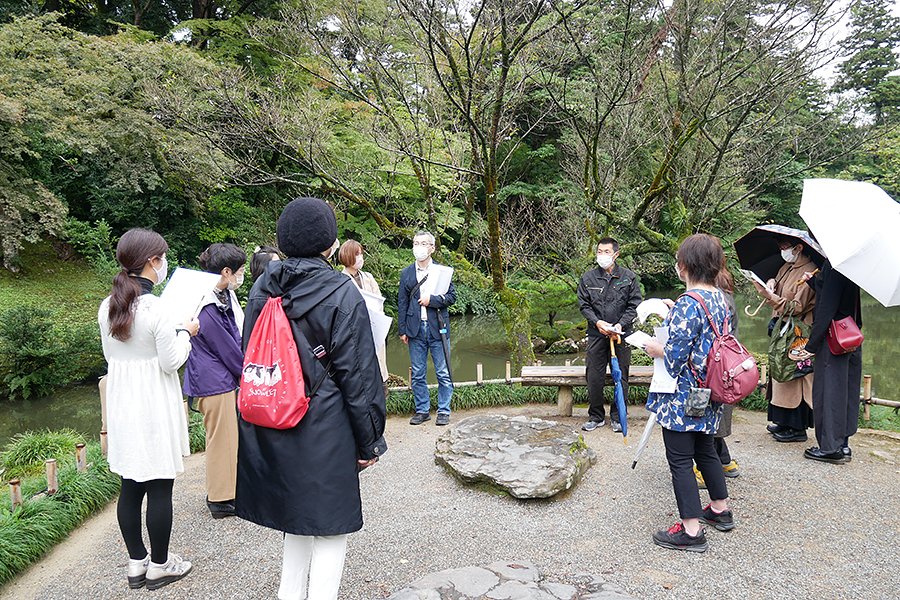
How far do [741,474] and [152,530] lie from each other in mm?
3925

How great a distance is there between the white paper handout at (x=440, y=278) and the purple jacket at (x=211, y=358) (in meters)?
2.33

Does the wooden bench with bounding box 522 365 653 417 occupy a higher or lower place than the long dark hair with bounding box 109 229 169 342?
lower

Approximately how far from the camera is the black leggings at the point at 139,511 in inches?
102

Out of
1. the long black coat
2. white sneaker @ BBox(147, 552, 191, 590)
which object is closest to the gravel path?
white sneaker @ BBox(147, 552, 191, 590)

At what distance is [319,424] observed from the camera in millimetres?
2008

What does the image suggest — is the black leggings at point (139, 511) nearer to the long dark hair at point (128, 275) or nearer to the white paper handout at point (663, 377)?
the long dark hair at point (128, 275)

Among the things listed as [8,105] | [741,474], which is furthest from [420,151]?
[8,105]

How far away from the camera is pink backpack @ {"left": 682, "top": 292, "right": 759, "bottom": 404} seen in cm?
278

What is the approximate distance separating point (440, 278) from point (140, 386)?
314cm

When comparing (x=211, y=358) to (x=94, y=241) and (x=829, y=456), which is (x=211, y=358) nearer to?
(x=829, y=456)

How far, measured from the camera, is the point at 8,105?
879 cm

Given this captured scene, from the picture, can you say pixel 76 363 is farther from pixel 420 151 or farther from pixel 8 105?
pixel 420 151

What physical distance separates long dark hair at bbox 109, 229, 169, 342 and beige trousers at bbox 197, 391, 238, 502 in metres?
0.95

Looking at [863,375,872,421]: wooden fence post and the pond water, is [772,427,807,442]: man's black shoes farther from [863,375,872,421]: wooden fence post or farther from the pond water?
the pond water
